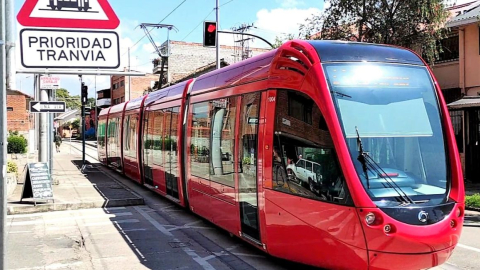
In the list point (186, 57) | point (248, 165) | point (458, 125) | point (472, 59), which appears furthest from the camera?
point (186, 57)

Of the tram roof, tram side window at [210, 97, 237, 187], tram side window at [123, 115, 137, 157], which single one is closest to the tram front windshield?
the tram roof

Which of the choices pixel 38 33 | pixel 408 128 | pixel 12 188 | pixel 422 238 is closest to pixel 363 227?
pixel 422 238

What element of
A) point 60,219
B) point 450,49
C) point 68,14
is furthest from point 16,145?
point 68,14

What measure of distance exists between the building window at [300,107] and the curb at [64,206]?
7952 mm

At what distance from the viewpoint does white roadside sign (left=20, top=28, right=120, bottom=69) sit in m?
3.32

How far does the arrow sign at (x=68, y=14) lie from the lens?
3328 mm

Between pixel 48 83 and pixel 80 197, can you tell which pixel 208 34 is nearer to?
pixel 48 83

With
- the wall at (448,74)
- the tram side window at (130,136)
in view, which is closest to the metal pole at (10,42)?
the tram side window at (130,136)

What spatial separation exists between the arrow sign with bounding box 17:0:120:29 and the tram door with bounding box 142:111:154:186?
453 inches

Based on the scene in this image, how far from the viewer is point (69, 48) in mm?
3402

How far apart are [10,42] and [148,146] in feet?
40.7

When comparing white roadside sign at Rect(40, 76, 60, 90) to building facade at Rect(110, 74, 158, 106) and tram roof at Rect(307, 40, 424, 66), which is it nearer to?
tram roof at Rect(307, 40, 424, 66)

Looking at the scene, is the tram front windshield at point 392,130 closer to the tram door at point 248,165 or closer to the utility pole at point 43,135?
the tram door at point 248,165

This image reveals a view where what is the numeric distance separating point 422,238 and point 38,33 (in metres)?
4.43
